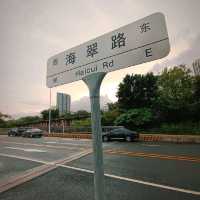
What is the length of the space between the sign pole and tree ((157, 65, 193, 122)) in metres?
28.0

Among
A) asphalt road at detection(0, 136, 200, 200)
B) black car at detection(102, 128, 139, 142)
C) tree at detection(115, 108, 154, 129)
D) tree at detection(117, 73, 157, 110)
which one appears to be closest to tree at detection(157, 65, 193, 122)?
tree at detection(117, 73, 157, 110)

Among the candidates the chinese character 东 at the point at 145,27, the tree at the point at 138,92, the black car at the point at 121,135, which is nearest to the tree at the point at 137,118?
the tree at the point at 138,92

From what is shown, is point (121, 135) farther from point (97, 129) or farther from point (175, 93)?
point (97, 129)

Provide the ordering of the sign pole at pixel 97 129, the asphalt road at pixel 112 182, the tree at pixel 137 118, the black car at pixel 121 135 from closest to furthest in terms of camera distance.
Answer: the sign pole at pixel 97 129 → the asphalt road at pixel 112 182 → the black car at pixel 121 135 → the tree at pixel 137 118

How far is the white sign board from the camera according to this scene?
2098mm

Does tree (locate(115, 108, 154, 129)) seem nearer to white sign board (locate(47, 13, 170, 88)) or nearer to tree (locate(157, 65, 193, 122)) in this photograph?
tree (locate(157, 65, 193, 122))

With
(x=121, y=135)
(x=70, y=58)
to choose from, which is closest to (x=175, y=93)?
(x=121, y=135)

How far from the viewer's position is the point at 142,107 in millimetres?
30656

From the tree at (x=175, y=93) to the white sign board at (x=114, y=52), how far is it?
91.5ft

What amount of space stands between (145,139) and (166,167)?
14.7 meters

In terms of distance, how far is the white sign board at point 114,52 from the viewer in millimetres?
2098

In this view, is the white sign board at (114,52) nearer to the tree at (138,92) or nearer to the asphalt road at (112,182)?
the asphalt road at (112,182)

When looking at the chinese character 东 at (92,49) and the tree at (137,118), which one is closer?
the chinese character 东 at (92,49)

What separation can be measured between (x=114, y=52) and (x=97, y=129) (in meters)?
0.82
